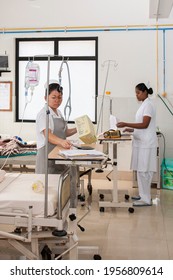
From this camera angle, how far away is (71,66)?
6.16 m

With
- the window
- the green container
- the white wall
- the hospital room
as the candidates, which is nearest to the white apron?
the hospital room

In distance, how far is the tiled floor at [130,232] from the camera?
9.95 ft

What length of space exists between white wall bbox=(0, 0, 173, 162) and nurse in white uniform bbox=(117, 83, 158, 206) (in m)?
1.43

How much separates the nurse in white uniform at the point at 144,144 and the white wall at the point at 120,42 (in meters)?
1.43

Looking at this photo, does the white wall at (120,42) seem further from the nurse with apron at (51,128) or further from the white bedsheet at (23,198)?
the white bedsheet at (23,198)

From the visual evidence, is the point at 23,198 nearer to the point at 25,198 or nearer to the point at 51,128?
the point at 25,198

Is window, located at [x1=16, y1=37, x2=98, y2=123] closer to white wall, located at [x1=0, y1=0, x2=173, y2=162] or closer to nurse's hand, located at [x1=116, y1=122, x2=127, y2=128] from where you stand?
white wall, located at [x1=0, y1=0, x2=173, y2=162]

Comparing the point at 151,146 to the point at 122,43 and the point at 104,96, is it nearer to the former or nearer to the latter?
the point at 104,96

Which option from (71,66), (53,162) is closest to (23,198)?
(53,162)

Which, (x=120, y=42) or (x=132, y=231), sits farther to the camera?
(x=120, y=42)

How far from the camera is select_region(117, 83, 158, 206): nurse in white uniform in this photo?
433 cm

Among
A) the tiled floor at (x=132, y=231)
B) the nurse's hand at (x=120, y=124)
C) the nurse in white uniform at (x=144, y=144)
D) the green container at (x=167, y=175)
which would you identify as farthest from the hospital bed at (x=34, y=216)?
the green container at (x=167, y=175)

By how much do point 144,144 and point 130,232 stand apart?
48.0 inches

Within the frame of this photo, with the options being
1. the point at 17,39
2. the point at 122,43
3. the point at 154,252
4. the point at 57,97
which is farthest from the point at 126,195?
Result: the point at 17,39
